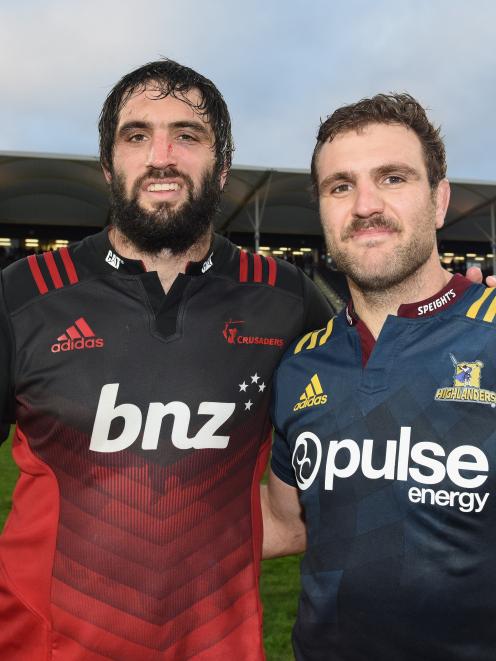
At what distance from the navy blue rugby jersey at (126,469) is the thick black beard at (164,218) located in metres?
0.12

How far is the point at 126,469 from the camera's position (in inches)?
86.4

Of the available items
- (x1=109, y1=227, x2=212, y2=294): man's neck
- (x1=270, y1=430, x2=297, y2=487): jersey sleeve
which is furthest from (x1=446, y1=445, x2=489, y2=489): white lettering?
(x1=109, y1=227, x2=212, y2=294): man's neck

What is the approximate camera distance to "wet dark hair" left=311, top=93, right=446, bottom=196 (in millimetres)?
2348

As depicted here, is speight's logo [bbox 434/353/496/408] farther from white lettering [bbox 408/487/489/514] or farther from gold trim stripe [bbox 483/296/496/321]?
white lettering [bbox 408/487/489/514]

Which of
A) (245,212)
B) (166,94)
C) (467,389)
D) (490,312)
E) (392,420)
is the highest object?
(245,212)

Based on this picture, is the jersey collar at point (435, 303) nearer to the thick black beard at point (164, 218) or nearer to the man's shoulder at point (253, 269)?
the man's shoulder at point (253, 269)

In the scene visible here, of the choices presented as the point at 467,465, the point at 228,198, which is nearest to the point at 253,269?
the point at 467,465

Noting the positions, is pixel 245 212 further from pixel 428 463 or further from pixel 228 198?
pixel 428 463

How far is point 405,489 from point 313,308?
1.04 metres

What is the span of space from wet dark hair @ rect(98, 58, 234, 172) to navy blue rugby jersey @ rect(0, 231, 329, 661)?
0.55 meters

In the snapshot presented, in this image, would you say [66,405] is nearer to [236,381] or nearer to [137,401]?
[137,401]

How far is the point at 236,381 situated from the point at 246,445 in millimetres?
255

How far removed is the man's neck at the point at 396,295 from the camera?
7.40ft

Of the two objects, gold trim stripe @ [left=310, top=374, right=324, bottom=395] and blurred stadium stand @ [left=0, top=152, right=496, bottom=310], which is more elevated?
blurred stadium stand @ [left=0, top=152, right=496, bottom=310]
